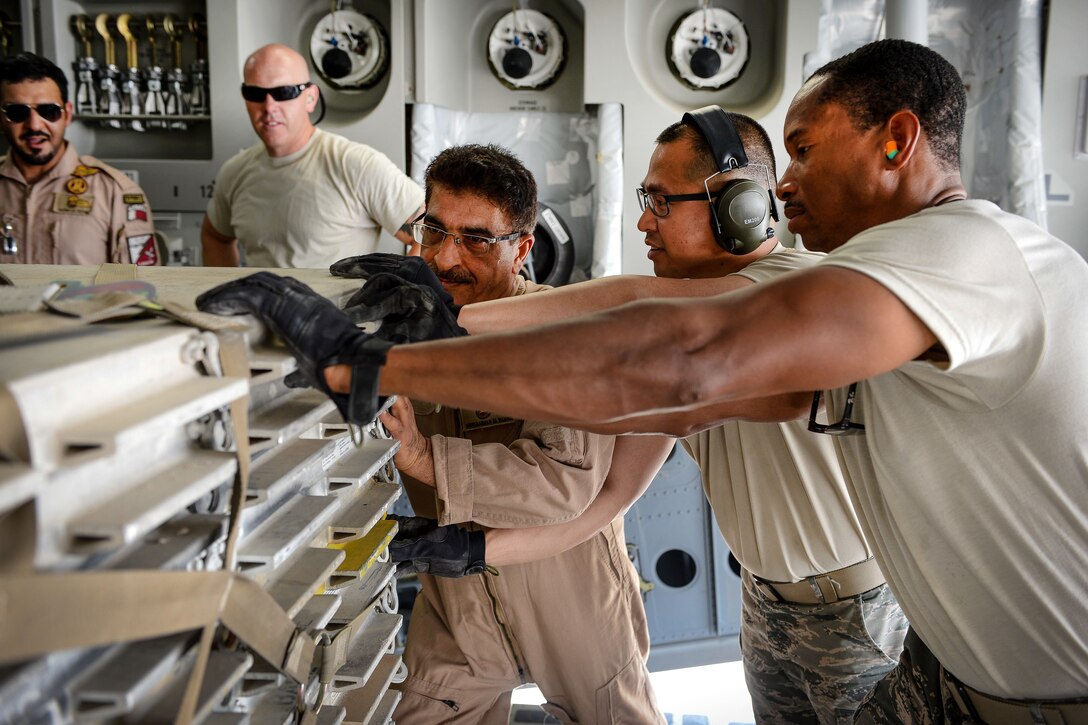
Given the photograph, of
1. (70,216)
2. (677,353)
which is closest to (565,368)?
(677,353)

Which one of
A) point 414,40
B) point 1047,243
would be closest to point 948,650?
point 1047,243

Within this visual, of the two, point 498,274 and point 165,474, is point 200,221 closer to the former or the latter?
point 498,274

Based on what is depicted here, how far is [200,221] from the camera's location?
177 inches

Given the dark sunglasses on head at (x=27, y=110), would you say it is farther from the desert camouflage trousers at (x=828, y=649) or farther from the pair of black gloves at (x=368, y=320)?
the desert camouflage trousers at (x=828, y=649)

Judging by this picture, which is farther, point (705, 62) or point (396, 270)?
point (705, 62)

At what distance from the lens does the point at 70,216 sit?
3668 millimetres

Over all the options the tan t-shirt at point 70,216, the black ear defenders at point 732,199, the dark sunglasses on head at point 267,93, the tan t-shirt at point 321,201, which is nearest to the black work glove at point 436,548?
the black ear defenders at point 732,199

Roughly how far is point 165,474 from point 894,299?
0.80 m

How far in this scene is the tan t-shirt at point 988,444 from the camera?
1095 mm

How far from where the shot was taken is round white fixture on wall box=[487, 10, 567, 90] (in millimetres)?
4633

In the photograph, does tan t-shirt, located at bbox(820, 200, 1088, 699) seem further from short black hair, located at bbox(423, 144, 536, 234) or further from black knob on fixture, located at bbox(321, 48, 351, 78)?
black knob on fixture, located at bbox(321, 48, 351, 78)

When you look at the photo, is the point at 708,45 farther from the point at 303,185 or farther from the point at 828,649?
the point at 828,649

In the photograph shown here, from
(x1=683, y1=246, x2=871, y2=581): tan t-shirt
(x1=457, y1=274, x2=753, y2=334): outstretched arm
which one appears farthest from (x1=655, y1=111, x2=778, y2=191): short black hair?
(x1=457, y1=274, x2=753, y2=334): outstretched arm

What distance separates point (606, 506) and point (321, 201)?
2215 millimetres
